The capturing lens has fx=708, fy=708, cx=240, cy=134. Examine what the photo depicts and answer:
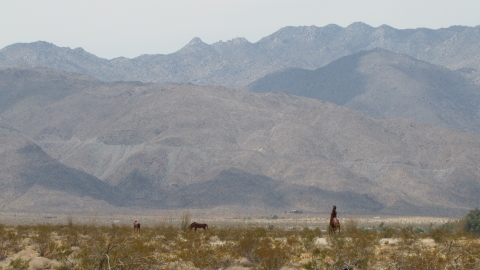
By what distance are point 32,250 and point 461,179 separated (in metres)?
142

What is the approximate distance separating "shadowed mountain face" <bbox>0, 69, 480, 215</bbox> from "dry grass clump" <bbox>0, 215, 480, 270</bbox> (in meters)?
104

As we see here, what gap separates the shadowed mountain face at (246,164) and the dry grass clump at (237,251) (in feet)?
342

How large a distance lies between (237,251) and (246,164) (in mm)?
133579

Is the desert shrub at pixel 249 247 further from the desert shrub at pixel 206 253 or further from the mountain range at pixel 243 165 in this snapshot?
the mountain range at pixel 243 165

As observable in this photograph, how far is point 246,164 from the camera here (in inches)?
6245

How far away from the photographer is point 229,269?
23094 millimetres

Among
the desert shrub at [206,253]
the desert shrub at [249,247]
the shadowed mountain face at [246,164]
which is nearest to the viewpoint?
the desert shrub at [206,253]

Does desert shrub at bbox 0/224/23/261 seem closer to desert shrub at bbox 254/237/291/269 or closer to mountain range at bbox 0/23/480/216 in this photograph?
desert shrub at bbox 254/237/291/269

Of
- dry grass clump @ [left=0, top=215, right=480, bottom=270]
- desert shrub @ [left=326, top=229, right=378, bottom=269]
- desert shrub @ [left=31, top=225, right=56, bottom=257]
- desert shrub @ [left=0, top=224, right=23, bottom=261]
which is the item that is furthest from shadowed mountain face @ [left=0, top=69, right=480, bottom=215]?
desert shrub @ [left=326, top=229, right=378, bottom=269]

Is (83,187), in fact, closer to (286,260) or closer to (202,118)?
(202,118)

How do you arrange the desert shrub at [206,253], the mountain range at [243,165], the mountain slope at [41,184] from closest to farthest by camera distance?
the desert shrub at [206,253] → the mountain slope at [41,184] → the mountain range at [243,165]

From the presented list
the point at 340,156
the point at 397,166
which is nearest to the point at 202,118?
the point at 340,156

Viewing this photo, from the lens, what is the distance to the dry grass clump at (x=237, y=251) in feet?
64.6

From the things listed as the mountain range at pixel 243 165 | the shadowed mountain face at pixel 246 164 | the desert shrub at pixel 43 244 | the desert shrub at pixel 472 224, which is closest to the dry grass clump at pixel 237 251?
the desert shrub at pixel 43 244
